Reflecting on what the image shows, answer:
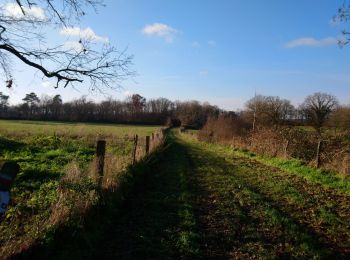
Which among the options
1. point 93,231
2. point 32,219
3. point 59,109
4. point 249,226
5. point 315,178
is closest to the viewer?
point 32,219

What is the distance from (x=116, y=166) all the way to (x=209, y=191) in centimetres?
325

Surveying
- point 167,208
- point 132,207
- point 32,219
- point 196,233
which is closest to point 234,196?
point 167,208

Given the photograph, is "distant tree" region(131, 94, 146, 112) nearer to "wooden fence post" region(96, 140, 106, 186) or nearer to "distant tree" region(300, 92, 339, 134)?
"distant tree" region(300, 92, 339, 134)

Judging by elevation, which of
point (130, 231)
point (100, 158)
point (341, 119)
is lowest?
point (130, 231)

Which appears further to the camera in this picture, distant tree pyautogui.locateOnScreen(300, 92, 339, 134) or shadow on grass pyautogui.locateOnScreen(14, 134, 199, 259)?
distant tree pyautogui.locateOnScreen(300, 92, 339, 134)

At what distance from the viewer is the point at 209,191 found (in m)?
12.0

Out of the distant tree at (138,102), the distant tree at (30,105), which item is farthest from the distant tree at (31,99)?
the distant tree at (138,102)

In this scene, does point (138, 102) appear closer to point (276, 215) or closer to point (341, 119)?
point (341, 119)

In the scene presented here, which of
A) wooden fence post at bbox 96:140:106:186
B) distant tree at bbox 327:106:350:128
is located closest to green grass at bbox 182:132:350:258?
wooden fence post at bbox 96:140:106:186

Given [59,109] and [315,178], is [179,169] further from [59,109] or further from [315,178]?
[59,109]

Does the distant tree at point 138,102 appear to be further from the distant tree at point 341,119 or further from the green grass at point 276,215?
→ the green grass at point 276,215

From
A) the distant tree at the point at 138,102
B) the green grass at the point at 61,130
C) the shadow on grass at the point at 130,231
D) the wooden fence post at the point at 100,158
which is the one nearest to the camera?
the shadow on grass at the point at 130,231

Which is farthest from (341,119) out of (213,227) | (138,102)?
(138,102)

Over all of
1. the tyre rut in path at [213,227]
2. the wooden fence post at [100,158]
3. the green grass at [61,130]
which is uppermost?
the wooden fence post at [100,158]
